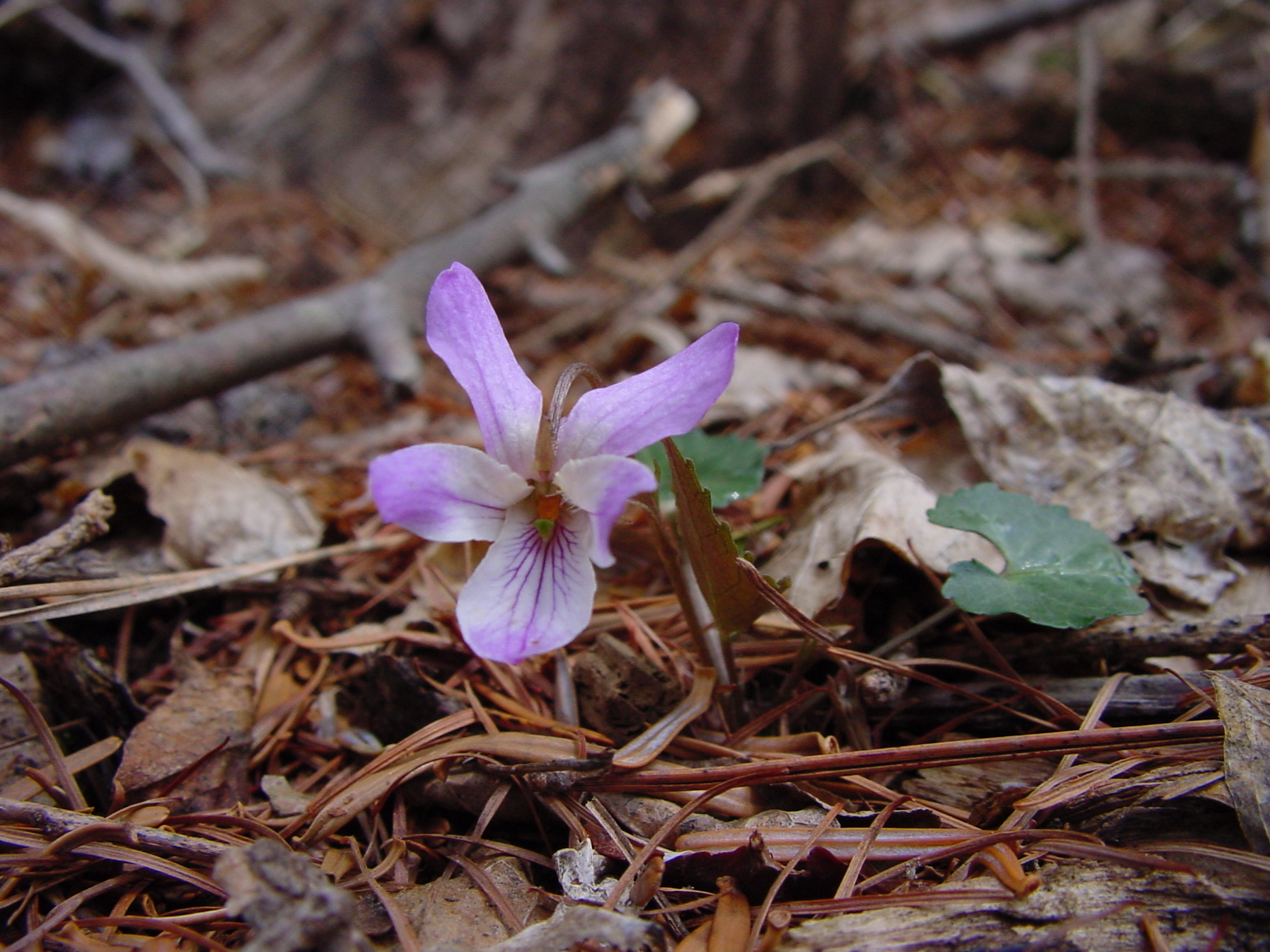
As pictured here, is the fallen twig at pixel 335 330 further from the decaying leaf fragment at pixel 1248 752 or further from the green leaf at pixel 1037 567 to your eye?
the decaying leaf fragment at pixel 1248 752

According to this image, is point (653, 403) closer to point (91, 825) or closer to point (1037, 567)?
point (1037, 567)

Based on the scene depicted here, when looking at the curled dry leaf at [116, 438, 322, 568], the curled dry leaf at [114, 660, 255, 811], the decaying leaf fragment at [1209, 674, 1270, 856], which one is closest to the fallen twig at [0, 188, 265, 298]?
the curled dry leaf at [116, 438, 322, 568]

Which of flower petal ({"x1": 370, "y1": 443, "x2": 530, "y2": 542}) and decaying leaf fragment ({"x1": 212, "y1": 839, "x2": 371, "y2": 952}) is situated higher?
flower petal ({"x1": 370, "y1": 443, "x2": 530, "y2": 542})

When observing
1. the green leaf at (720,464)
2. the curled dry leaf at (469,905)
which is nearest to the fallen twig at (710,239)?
the green leaf at (720,464)

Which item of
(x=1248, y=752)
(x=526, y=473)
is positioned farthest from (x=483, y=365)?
(x=1248, y=752)

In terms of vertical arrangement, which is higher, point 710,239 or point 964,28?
point 964,28

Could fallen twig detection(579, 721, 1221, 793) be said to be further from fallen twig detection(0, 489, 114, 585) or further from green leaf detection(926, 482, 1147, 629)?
fallen twig detection(0, 489, 114, 585)

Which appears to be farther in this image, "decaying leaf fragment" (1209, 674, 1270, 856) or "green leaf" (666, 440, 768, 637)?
"green leaf" (666, 440, 768, 637)
